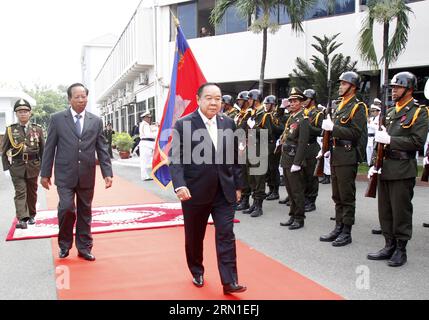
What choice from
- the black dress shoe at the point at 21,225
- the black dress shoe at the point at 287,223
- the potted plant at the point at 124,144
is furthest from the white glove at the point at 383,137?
the potted plant at the point at 124,144

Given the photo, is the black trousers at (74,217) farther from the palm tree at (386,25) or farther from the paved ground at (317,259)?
the palm tree at (386,25)

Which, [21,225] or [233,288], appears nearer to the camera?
[233,288]

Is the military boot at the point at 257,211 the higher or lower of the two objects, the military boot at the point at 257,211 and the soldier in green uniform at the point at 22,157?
the lower

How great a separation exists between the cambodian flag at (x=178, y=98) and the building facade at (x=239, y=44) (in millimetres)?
8979

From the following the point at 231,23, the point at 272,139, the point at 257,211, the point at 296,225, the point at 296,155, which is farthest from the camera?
the point at 231,23

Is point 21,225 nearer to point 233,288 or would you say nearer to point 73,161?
point 73,161

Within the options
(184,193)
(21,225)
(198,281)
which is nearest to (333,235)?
(198,281)

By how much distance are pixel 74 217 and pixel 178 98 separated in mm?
3416

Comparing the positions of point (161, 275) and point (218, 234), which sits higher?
point (218, 234)

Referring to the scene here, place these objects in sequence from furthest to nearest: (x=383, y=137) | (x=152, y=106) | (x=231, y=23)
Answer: (x=152, y=106) → (x=231, y=23) → (x=383, y=137)

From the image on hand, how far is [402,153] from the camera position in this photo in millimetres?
4879

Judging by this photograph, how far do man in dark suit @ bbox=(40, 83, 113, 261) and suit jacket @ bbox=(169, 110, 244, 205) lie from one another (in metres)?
1.56

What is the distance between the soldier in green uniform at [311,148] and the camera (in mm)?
7484

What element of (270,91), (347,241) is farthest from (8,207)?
(270,91)
